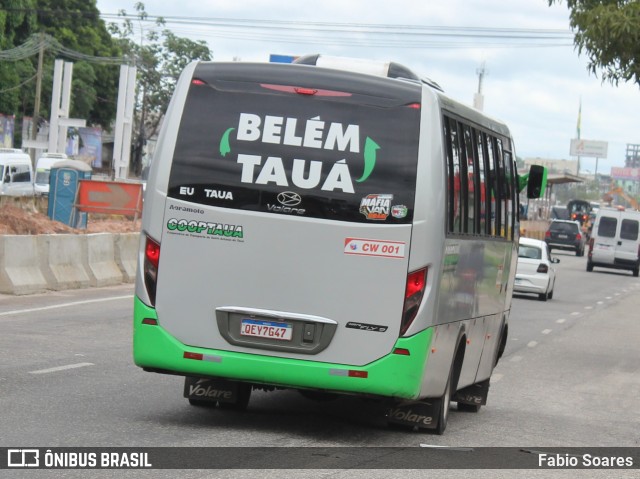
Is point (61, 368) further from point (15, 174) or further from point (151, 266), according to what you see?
point (15, 174)

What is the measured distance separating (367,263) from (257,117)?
4.12 feet

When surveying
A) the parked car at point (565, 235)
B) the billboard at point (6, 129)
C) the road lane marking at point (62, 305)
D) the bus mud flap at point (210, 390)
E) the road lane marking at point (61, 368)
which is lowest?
the parked car at point (565, 235)

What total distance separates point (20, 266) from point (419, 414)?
1235 centimetres

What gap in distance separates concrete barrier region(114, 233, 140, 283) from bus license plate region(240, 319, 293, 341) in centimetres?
1639

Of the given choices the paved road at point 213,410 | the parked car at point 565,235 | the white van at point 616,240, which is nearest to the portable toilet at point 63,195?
the paved road at point 213,410

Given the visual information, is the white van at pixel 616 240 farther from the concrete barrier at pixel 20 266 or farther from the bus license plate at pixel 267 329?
the bus license plate at pixel 267 329

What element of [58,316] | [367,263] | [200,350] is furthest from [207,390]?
[58,316]

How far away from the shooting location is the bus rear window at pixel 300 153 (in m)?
9.37

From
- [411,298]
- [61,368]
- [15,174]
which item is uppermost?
[411,298]

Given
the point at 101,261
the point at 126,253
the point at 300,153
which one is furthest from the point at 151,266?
the point at 126,253

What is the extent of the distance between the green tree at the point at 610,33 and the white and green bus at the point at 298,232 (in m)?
9.26

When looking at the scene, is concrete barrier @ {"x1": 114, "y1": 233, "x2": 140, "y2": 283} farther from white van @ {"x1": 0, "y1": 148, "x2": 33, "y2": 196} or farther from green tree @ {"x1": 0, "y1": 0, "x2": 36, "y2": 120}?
green tree @ {"x1": 0, "y1": 0, "x2": 36, "y2": 120}

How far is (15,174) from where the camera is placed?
2050 inches

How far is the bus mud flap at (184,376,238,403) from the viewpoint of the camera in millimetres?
10609
